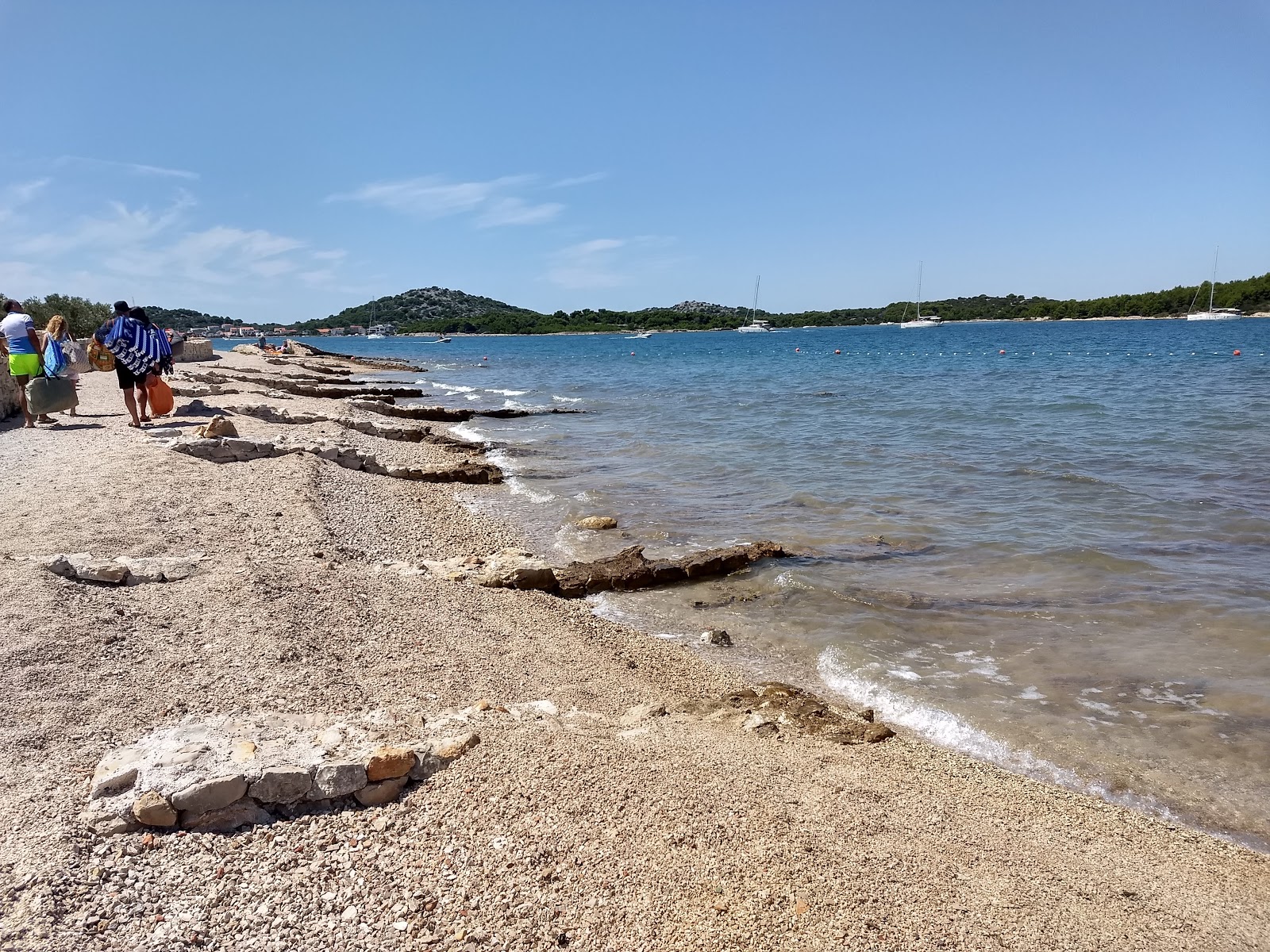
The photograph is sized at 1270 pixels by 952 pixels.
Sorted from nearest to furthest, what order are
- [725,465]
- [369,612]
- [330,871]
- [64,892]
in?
[64,892], [330,871], [369,612], [725,465]

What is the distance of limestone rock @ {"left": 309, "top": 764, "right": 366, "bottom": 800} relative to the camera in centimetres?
360

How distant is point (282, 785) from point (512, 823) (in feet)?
3.51

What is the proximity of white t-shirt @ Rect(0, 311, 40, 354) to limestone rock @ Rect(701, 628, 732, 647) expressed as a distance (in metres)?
12.0

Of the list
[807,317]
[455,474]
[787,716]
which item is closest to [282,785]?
[787,716]

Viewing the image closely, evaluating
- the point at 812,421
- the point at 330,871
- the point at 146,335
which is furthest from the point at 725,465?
the point at 330,871

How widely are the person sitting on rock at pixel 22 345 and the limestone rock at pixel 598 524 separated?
30.5ft

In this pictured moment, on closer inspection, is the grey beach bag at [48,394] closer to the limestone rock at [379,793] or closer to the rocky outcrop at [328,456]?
the rocky outcrop at [328,456]

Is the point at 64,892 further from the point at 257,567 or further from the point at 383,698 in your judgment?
the point at 257,567

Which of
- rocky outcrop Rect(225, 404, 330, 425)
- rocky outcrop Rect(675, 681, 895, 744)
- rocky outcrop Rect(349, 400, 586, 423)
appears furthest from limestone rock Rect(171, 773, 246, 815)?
rocky outcrop Rect(349, 400, 586, 423)

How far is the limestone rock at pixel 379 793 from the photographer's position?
145 inches

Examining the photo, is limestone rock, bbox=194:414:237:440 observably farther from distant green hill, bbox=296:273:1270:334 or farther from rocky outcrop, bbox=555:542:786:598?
distant green hill, bbox=296:273:1270:334

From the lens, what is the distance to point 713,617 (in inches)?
316

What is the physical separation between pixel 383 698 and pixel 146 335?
35.2ft

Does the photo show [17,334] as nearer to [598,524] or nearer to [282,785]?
[598,524]
